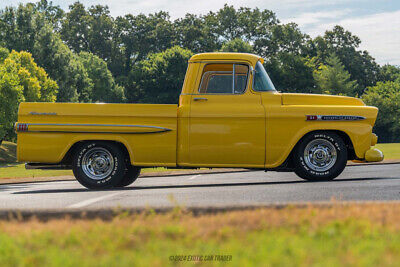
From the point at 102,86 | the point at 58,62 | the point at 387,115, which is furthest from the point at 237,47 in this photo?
the point at 58,62

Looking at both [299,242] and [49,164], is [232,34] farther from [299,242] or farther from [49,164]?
[299,242]

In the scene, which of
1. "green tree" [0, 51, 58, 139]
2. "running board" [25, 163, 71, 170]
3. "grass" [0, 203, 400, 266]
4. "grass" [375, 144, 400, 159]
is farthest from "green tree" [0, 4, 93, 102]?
"grass" [0, 203, 400, 266]

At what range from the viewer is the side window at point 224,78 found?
1034cm

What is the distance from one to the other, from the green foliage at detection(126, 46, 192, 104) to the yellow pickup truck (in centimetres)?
5749

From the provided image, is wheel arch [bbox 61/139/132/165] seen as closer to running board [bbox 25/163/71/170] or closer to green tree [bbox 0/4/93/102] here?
running board [bbox 25/163/71/170]

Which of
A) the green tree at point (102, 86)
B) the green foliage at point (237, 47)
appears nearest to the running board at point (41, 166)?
the green foliage at point (237, 47)

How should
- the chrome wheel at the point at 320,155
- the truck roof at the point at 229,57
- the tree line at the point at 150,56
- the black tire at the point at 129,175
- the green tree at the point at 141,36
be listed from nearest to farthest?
the chrome wheel at the point at 320,155 → the truck roof at the point at 229,57 → the black tire at the point at 129,175 → the tree line at the point at 150,56 → the green tree at the point at 141,36

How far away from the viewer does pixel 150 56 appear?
75750 mm

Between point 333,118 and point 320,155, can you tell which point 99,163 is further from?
point 333,118

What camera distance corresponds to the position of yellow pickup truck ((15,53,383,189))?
9875 mm

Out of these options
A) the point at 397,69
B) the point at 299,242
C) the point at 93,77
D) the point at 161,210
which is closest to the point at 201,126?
the point at 161,210

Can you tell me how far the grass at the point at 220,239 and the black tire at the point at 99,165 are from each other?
4.50m

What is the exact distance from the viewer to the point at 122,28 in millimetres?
93812

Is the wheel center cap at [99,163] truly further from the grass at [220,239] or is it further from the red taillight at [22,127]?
the grass at [220,239]
